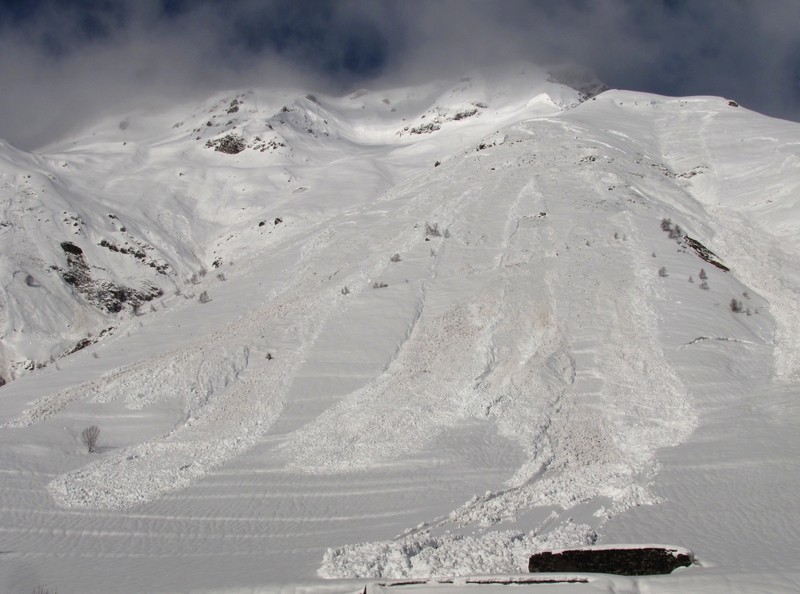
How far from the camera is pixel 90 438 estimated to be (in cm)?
1179

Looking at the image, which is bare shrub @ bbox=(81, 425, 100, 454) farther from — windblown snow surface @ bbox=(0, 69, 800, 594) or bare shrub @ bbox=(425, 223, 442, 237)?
bare shrub @ bbox=(425, 223, 442, 237)

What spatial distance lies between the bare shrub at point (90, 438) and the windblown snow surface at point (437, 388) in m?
0.28

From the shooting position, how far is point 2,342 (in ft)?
82.0

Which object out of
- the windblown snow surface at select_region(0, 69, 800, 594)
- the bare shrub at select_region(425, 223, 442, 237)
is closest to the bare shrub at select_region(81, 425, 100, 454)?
the windblown snow surface at select_region(0, 69, 800, 594)

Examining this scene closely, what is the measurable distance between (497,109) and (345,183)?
1416 inches

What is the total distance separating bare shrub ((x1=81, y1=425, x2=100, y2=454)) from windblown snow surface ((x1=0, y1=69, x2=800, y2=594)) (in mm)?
276

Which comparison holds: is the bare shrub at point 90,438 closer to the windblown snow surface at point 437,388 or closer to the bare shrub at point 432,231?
the windblown snow surface at point 437,388

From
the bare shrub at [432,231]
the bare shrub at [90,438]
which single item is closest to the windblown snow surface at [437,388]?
the bare shrub at [432,231]

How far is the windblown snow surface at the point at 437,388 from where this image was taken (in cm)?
817

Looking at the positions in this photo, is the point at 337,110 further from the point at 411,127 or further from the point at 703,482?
the point at 703,482

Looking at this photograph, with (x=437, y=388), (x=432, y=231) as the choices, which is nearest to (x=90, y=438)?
(x=437, y=388)

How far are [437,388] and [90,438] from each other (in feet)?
22.0

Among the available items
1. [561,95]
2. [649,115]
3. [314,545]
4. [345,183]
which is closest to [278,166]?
[345,183]

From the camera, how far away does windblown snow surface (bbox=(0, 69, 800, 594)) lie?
8172 millimetres
